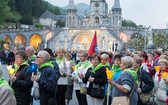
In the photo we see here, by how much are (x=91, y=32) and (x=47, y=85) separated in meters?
57.4

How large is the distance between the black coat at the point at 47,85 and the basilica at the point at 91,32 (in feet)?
148

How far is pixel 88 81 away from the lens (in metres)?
7.35

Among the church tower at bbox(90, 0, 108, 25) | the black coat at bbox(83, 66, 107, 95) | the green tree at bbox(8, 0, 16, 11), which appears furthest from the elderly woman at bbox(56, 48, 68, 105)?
the green tree at bbox(8, 0, 16, 11)

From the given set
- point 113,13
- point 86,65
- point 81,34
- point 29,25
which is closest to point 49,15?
point 29,25

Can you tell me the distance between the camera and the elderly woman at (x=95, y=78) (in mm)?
7055

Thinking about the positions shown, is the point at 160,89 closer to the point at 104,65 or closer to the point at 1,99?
the point at 104,65

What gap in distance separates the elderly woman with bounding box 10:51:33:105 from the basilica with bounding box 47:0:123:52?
45.2 metres

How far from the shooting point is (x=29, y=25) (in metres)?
77.4

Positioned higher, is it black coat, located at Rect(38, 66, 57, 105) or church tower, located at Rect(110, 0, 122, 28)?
church tower, located at Rect(110, 0, 122, 28)

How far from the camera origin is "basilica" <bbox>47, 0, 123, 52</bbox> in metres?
59.6

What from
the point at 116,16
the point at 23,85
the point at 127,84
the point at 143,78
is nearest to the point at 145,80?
the point at 143,78

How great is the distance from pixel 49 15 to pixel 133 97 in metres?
84.0

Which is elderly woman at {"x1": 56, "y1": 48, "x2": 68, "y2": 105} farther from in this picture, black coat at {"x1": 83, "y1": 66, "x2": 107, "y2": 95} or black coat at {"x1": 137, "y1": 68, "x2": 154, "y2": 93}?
black coat at {"x1": 137, "y1": 68, "x2": 154, "y2": 93}

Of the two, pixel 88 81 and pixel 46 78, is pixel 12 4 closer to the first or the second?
pixel 88 81
